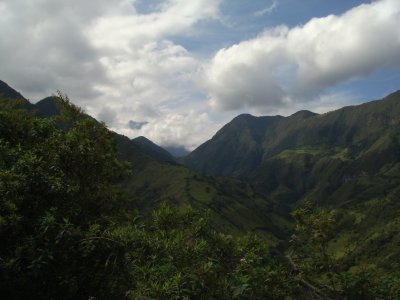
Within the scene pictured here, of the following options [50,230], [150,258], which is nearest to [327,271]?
[150,258]

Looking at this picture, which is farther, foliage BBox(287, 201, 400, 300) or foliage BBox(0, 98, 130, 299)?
foliage BBox(287, 201, 400, 300)

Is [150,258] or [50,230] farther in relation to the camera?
[150,258]

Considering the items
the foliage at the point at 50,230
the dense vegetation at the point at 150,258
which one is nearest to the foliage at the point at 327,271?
the dense vegetation at the point at 150,258

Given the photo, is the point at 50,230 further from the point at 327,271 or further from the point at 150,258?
the point at 327,271

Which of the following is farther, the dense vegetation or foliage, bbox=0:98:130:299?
the dense vegetation

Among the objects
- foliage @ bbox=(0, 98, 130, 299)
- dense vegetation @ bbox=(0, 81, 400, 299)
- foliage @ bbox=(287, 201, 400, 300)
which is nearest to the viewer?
foliage @ bbox=(0, 98, 130, 299)

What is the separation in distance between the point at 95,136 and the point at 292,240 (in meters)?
15.7

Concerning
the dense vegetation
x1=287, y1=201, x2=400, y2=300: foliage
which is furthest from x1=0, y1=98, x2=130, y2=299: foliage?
x1=287, y1=201, x2=400, y2=300: foliage

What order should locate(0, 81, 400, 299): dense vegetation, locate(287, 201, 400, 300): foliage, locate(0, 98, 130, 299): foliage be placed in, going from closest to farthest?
locate(0, 98, 130, 299): foliage, locate(0, 81, 400, 299): dense vegetation, locate(287, 201, 400, 300): foliage

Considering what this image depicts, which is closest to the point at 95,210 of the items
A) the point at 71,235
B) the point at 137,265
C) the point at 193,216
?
the point at 193,216

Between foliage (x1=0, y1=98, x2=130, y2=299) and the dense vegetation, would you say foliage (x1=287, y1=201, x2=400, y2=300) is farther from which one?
foliage (x1=0, y1=98, x2=130, y2=299)

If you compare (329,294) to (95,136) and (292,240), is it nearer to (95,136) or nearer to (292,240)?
(292,240)

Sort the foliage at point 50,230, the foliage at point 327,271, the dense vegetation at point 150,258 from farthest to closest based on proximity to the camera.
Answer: the foliage at point 327,271 < the dense vegetation at point 150,258 < the foliage at point 50,230

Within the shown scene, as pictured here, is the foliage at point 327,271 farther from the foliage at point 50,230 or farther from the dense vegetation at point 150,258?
the foliage at point 50,230
